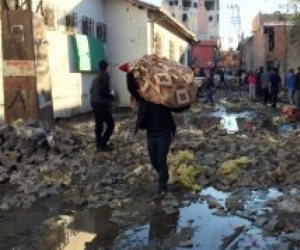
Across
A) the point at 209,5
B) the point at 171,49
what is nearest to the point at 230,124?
the point at 171,49

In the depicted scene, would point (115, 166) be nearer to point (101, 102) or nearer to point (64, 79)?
point (101, 102)

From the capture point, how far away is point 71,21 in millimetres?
18047

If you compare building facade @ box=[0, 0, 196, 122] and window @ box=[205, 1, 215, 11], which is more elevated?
window @ box=[205, 1, 215, 11]

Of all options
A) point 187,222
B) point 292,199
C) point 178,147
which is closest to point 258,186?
point 292,199

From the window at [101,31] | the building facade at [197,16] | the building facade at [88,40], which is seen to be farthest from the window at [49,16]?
the building facade at [197,16]

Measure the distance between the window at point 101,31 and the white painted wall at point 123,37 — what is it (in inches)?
11.8

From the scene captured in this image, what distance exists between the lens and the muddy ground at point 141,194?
5707mm

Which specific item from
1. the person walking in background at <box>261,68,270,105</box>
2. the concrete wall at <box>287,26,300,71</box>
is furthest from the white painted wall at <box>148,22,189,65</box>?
the concrete wall at <box>287,26,300,71</box>

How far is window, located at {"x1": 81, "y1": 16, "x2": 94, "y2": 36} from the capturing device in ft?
63.5

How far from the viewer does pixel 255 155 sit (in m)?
9.62

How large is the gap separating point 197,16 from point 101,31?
6260 cm

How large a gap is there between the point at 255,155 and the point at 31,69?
516cm

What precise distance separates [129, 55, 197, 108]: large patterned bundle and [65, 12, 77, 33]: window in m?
10.7

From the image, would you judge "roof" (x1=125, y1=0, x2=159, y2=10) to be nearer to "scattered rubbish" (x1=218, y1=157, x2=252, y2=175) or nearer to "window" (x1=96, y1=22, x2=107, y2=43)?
"window" (x1=96, y1=22, x2=107, y2=43)
